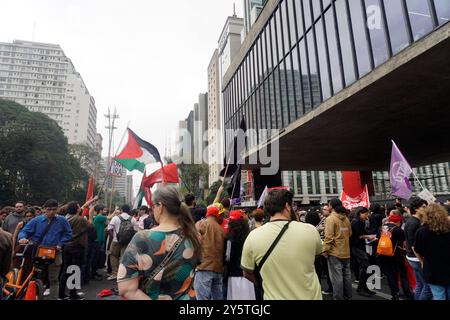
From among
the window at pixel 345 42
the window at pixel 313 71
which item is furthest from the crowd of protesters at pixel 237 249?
the window at pixel 313 71

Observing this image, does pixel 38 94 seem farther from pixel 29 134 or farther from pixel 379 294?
pixel 379 294

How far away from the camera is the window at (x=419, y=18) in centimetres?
926

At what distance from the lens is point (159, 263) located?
1.92m

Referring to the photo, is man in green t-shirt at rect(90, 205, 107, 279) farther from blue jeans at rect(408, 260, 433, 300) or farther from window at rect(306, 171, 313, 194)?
window at rect(306, 171, 313, 194)

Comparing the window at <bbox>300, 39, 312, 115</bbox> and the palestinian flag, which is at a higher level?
the window at <bbox>300, 39, 312, 115</bbox>

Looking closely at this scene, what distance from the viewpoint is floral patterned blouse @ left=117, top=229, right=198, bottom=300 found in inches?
73.7

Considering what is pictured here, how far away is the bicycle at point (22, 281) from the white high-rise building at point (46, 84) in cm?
10962

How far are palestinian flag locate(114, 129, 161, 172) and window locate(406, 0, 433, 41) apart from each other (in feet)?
31.8

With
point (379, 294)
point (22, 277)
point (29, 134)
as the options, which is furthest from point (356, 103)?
point (29, 134)

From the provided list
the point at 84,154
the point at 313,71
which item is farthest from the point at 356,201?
the point at 84,154

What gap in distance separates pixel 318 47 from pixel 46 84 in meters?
116

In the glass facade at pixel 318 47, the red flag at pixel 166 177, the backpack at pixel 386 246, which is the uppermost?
the glass facade at pixel 318 47

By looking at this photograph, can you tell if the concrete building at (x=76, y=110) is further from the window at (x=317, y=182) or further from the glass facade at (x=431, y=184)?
the glass facade at (x=431, y=184)

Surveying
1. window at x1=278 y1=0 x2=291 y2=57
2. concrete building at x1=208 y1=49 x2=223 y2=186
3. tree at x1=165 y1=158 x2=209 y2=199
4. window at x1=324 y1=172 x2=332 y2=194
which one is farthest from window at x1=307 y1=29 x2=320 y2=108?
concrete building at x1=208 y1=49 x2=223 y2=186
